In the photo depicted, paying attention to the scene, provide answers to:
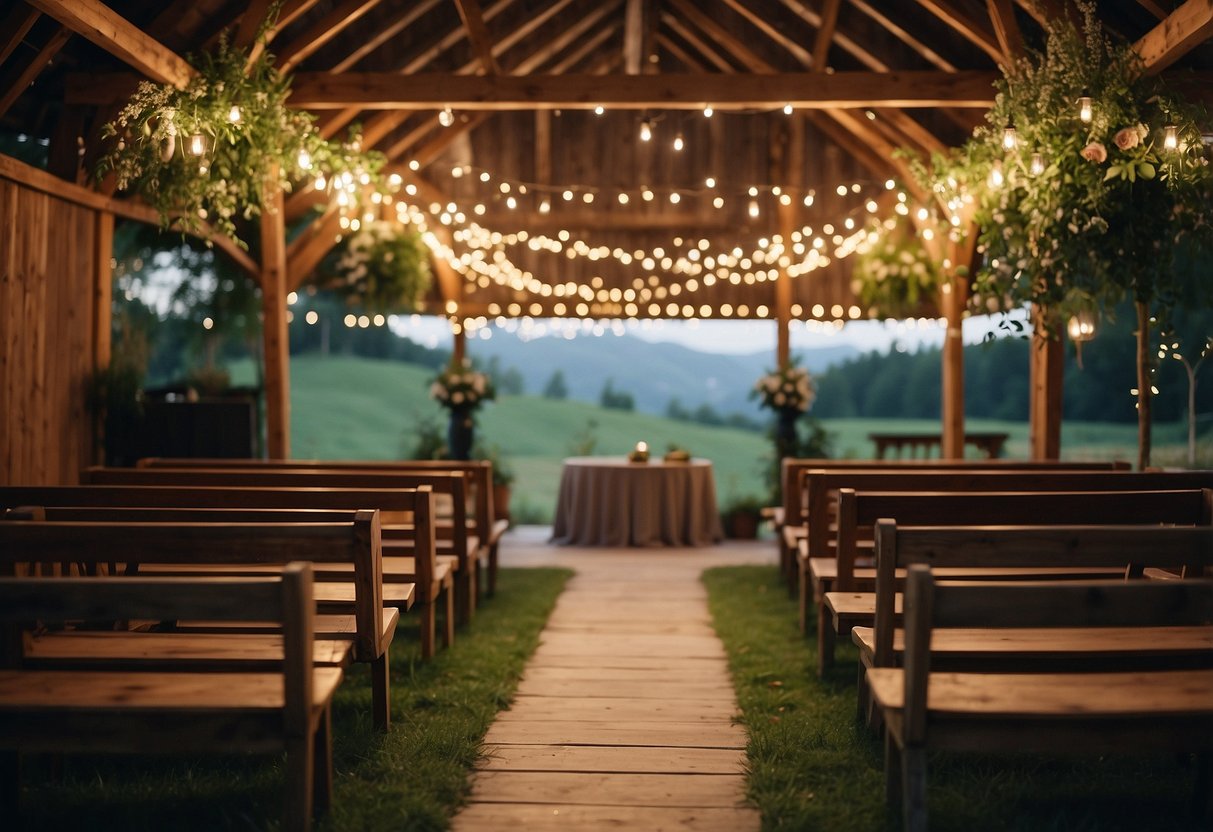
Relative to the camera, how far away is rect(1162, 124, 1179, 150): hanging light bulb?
5043 millimetres

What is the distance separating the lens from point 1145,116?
544 centimetres

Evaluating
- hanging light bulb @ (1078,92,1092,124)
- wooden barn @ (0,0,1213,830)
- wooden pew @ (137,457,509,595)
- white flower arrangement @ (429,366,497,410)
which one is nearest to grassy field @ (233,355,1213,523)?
wooden barn @ (0,0,1213,830)

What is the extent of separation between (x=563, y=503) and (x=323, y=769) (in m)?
6.67

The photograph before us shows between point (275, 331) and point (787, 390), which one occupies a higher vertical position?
point (275, 331)

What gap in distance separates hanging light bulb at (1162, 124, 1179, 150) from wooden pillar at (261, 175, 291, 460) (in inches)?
225

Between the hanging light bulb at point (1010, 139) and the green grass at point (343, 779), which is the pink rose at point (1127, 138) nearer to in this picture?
the hanging light bulb at point (1010, 139)

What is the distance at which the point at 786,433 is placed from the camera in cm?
1030

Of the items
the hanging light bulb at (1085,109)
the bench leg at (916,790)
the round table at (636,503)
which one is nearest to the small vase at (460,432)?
the round table at (636,503)

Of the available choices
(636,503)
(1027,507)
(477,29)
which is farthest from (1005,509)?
(636,503)

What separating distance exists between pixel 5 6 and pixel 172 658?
4.31m

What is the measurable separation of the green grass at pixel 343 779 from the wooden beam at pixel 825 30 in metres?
5.67

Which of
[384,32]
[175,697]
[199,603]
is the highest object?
[384,32]

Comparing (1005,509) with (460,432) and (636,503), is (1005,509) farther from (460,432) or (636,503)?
(460,432)

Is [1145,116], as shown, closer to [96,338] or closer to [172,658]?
Answer: [172,658]
